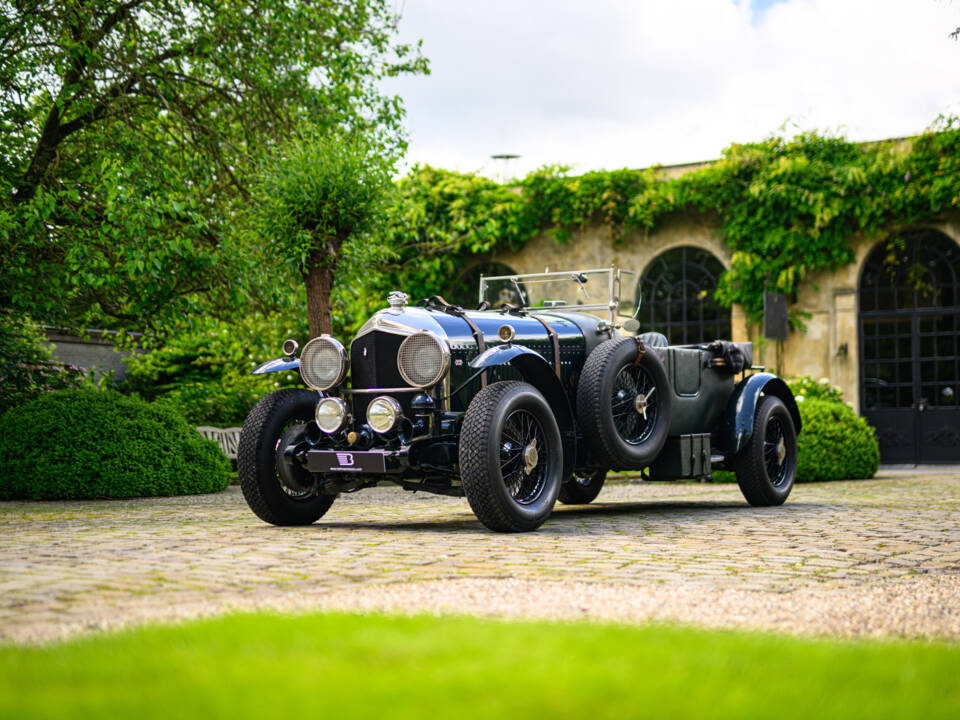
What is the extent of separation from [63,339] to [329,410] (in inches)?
598

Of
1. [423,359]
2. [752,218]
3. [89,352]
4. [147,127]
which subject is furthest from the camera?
[89,352]

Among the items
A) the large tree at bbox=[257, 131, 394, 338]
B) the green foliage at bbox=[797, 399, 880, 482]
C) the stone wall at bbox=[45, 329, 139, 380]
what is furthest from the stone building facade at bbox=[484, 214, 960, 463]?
the stone wall at bbox=[45, 329, 139, 380]

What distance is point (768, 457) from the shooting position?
8969 mm

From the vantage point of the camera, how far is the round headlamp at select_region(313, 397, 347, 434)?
6.70 metres

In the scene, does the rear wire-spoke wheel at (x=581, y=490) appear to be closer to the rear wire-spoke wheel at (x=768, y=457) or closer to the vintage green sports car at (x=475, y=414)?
the vintage green sports car at (x=475, y=414)

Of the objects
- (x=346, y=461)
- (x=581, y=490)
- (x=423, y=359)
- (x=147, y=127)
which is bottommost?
(x=581, y=490)

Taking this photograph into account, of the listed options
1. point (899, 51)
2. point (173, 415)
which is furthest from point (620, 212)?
point (173, 415)

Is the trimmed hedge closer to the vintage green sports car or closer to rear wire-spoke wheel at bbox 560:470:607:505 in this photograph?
the vintage green sports car

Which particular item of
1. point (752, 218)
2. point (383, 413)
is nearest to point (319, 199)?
point (383, 413)

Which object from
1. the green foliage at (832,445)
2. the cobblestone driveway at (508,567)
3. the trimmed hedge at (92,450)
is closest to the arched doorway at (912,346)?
the green foliage at (832,445)

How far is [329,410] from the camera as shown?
266 inches

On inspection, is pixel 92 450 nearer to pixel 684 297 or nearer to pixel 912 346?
pixel 684 297

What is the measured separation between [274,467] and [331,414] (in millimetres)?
595

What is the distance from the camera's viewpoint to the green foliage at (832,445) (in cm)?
1291
